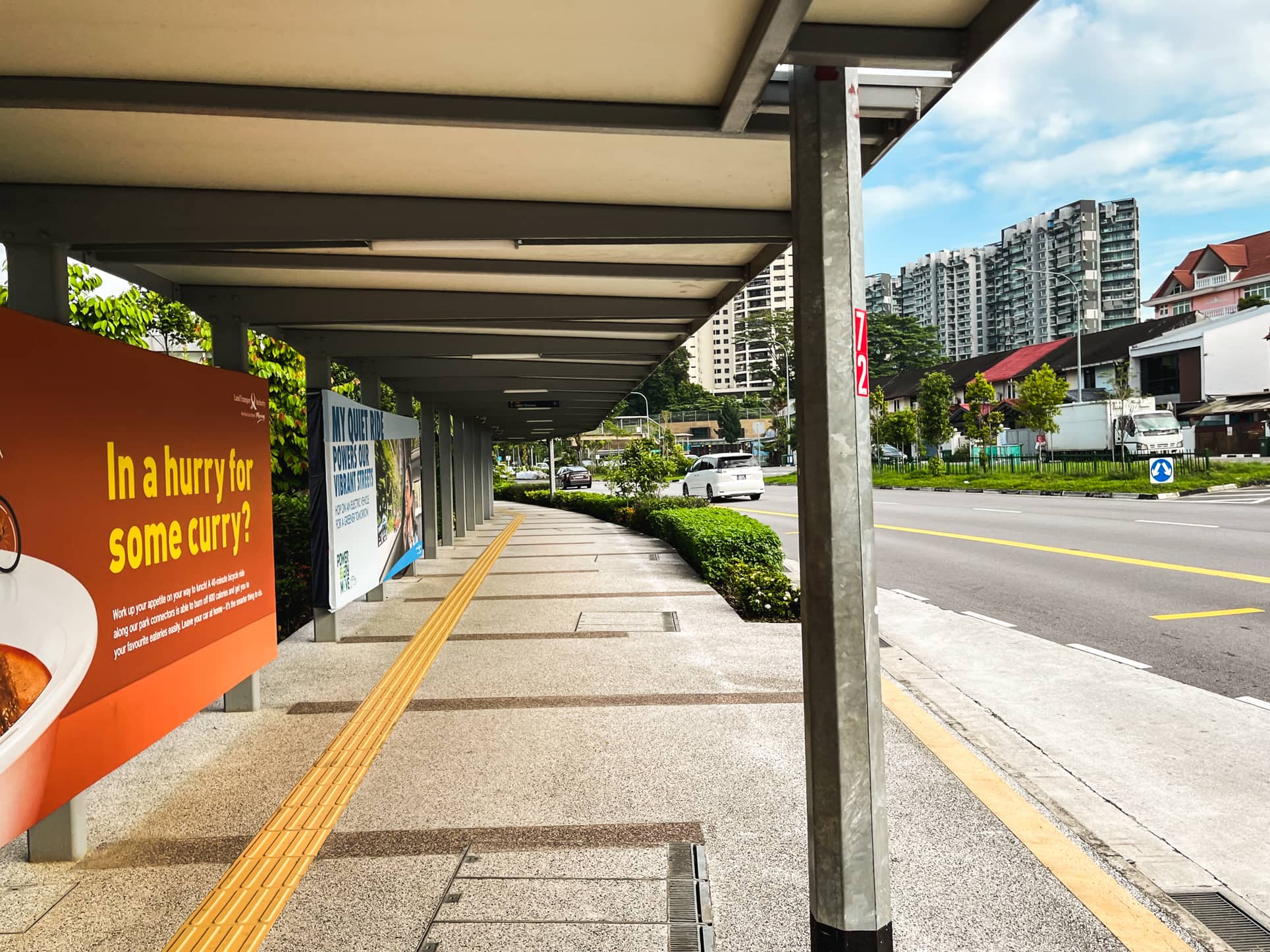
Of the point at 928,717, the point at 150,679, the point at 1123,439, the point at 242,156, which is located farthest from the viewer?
the point at 1123,439

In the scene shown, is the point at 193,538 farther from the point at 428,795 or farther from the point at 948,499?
the point at 948,499

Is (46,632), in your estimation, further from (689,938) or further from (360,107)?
(689,938)

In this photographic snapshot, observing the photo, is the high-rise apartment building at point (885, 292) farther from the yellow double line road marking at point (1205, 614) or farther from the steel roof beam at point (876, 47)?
the steel roof beam at point (876, 47)

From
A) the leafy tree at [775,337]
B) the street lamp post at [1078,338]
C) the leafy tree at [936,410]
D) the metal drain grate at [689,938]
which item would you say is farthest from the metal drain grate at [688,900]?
the leafy tree at [775,337]

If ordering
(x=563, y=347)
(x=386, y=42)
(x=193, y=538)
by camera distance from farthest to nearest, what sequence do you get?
(x=563, y=347), (x=193, y=538), (x=386, y=42)

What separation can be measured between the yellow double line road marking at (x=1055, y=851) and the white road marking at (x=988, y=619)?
12.5ft

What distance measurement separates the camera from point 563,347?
33.2ft

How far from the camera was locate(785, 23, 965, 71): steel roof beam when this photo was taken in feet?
8.79

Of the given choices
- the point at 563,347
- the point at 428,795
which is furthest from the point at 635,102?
the point at 563,347

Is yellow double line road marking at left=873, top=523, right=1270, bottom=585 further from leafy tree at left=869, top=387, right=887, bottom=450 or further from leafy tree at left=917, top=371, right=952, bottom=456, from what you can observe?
leafy tree at left=869, top=387, right=887, bottom=450

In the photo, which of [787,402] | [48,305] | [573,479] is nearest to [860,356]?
[48,305]

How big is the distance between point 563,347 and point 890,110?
7056 millimetres

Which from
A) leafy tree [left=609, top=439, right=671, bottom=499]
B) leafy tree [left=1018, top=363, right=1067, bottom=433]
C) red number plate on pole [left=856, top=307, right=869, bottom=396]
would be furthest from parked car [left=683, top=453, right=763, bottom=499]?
red number plate on pole [left=856, top=307, right=869, bottom=396]

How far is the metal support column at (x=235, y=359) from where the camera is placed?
5992 millimetres
